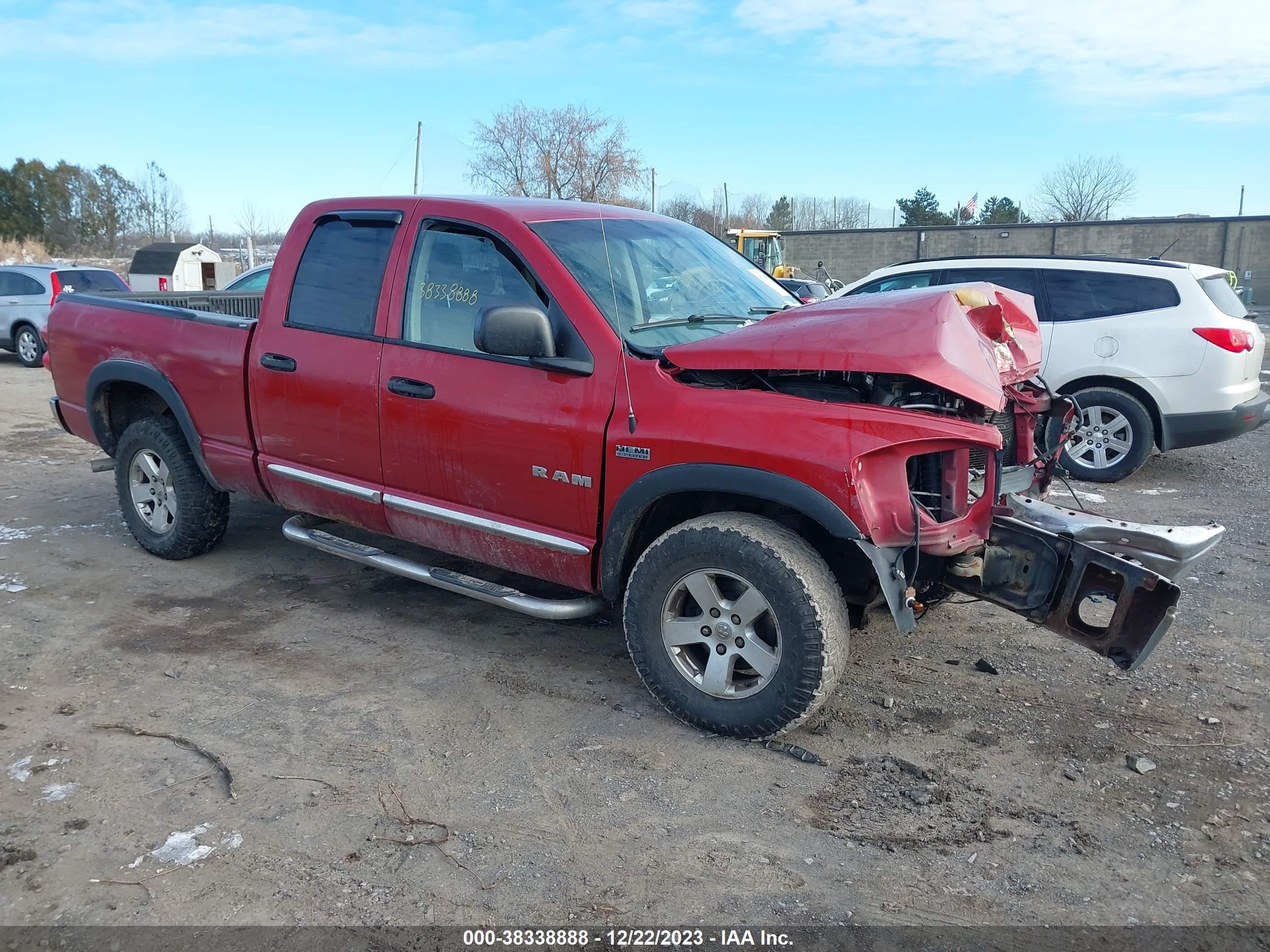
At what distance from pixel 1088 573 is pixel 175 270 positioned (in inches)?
1126

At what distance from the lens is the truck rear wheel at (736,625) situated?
3350 mm

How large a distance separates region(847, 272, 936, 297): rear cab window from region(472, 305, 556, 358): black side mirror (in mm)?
5786

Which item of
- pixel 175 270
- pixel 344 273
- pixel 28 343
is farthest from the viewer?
pixel 175 270

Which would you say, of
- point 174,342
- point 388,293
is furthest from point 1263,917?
point 174,342

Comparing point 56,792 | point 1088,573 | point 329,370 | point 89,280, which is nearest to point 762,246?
point 89,280

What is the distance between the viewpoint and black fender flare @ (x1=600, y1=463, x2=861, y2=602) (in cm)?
325

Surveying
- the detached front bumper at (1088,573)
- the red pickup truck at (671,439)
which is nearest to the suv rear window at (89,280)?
the red pickup truck at (671,439)

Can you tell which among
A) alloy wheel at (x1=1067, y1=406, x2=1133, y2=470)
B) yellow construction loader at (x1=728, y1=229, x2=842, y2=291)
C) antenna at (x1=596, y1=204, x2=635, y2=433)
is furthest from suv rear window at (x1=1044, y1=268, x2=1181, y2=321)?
yellow construction loader at (x1=728, y1=229, x2=842, y2=291)

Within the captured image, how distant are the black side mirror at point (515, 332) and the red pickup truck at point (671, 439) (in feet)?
0.03

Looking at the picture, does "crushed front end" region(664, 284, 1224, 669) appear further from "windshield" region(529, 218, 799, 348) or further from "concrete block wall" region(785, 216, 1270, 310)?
"concrete block wall" region(785, 216, 1270, 310)

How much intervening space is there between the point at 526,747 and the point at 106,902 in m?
1.43

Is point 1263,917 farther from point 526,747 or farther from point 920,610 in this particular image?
point 526,747

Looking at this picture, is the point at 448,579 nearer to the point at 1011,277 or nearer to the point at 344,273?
the point at 344,273

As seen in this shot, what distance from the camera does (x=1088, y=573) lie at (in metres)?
3.37
